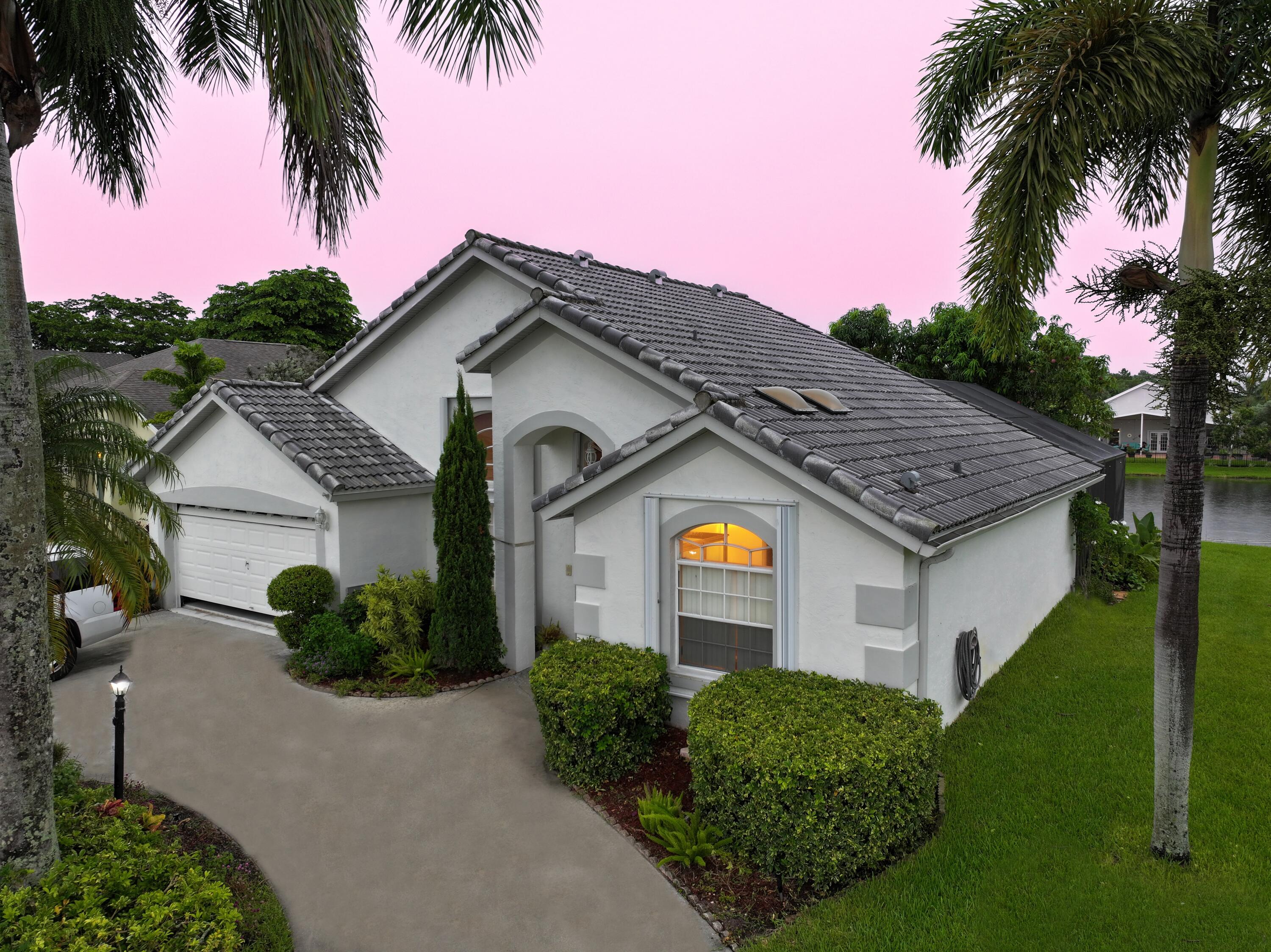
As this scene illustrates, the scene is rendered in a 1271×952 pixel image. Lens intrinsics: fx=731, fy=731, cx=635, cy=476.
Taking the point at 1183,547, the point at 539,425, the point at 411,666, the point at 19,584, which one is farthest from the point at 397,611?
the point at 1183,547

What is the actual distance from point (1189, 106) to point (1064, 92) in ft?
3.51

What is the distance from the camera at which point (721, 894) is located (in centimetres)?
588

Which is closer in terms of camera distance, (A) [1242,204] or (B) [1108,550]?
(A) [1242,204]

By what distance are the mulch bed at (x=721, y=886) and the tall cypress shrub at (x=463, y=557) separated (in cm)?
392

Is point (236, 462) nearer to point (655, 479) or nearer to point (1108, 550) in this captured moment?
point (655, 479)

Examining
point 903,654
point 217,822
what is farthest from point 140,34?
point 903,654

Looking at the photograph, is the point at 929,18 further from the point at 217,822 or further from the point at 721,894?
the point at 217,822

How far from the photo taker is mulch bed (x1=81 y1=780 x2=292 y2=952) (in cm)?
533

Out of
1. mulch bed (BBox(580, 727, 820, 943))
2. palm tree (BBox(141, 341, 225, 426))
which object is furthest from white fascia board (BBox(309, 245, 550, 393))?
mulch bed (BBox(580, 727, 820, 943))

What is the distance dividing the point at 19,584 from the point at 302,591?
24.1 ft

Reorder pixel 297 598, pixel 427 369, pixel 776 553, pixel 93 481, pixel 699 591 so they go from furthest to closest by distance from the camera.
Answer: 1. pixel 427 369
2. pixel 297 598
3. pixel 699 591
4. pixel 776 553
5. pixel 93 481

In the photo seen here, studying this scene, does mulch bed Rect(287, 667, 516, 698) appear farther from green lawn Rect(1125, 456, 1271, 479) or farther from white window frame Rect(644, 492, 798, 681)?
green lawn Rect(1125, 456, 1271, 479)

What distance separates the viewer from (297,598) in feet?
39.0

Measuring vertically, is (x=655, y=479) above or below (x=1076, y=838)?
above
